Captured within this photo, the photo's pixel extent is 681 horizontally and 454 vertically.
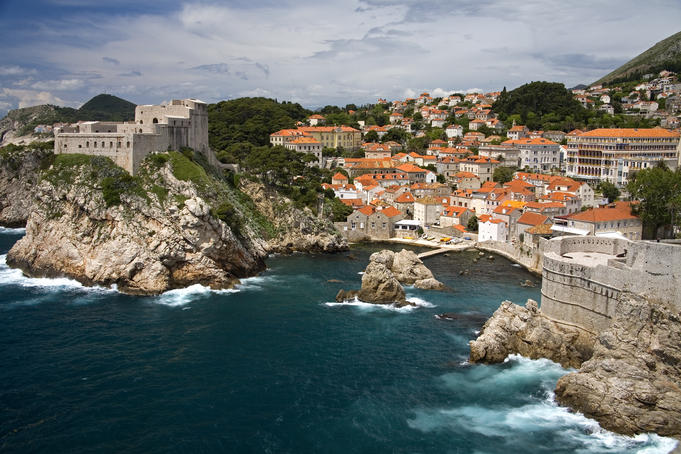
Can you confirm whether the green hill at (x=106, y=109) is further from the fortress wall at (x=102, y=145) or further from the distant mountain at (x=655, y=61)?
the distant mountain at (x=655, y=61)

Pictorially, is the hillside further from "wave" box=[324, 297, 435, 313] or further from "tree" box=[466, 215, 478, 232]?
"wave" box=[324, 297, 435, 313]

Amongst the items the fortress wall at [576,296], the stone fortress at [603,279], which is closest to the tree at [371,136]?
the stone fortress at [603,279]

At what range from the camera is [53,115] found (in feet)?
463

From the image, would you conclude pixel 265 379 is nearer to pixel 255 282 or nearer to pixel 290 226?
pixel 255 282

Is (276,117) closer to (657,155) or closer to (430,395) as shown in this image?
(657,155)

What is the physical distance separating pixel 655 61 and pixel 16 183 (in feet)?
550

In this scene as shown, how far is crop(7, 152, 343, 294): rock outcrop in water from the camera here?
3744cm

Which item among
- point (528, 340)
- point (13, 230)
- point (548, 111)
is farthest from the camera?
point (548, 111)

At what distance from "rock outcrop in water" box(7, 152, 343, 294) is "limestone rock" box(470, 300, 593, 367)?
18.6 m

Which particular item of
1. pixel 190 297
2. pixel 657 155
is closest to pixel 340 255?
pixel 190 297

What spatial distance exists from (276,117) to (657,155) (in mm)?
52276

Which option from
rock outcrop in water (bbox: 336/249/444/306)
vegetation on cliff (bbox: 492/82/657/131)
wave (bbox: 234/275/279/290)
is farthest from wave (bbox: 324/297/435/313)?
vegetation on cliff (bbox: 492/82/657/131)

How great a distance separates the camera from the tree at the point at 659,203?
144 ft

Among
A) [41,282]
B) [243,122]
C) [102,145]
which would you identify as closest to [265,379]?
[41,282]
